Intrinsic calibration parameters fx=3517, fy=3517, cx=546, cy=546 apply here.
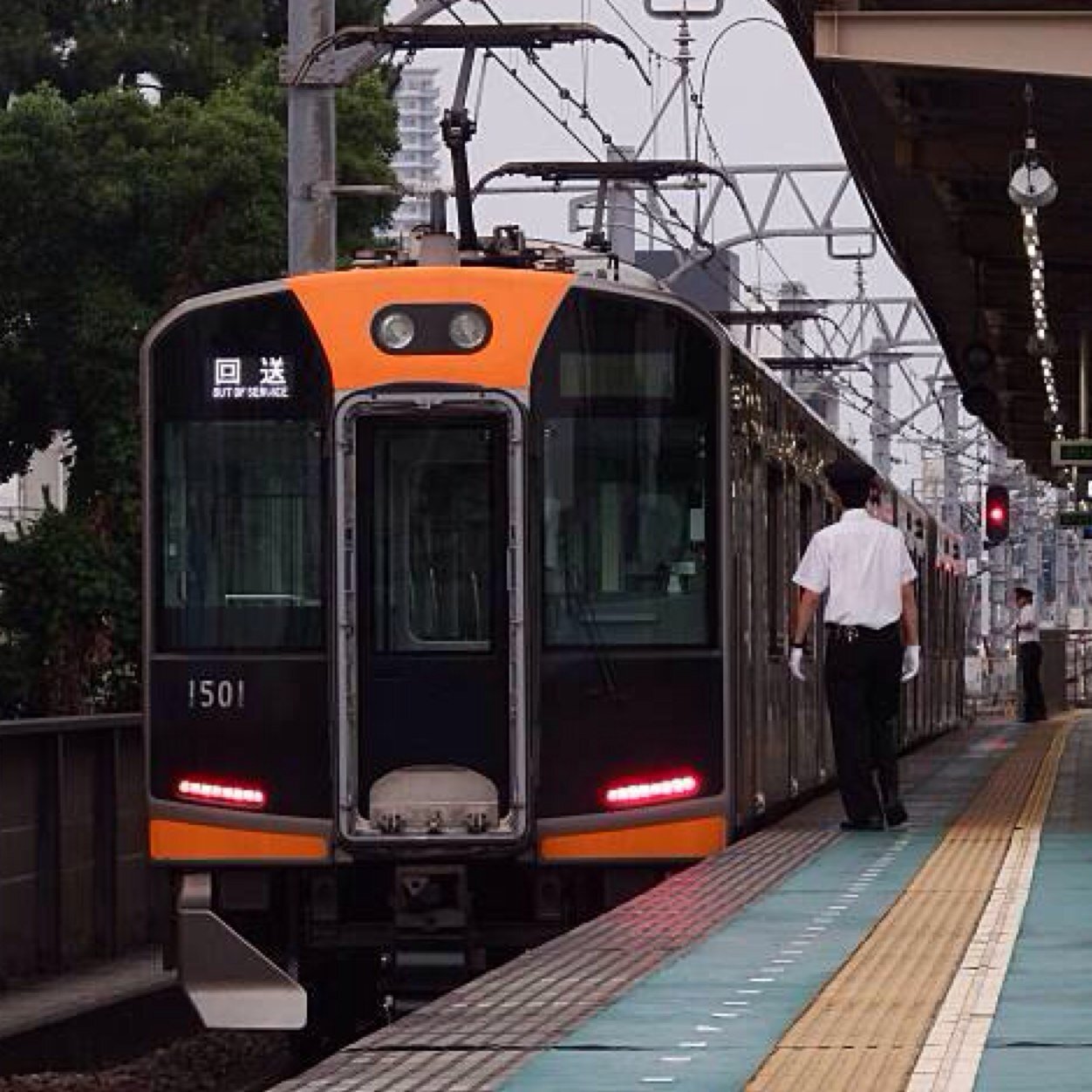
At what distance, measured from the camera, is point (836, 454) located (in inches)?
787

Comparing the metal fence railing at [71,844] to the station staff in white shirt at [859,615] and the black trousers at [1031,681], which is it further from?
the black trousers at [1031,681]

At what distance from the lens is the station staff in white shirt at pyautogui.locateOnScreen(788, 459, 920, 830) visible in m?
14.3

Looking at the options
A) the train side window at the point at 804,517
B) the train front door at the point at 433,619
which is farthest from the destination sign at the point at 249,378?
the train side window at the point at 804,517

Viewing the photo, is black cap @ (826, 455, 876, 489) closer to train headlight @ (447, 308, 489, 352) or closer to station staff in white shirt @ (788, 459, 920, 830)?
station staff in white shirt @ (788, 459, 920, 830)

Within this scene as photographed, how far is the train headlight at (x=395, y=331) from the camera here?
12.7 meters

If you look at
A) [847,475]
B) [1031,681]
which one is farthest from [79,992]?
[1031,681]

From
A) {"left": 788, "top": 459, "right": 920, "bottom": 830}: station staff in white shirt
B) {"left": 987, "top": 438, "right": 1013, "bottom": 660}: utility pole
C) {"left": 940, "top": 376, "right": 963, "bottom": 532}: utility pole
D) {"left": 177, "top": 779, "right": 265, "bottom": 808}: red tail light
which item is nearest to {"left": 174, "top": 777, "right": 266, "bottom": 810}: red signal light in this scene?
{"left": 177, "top": 779, "right": 265, "bottom": 808}: red tail light

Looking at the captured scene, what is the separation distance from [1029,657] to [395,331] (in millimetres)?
28374

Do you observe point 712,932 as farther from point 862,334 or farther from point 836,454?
point 862,334

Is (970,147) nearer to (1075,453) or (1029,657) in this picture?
(1075,453)

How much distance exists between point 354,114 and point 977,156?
16.8 metres

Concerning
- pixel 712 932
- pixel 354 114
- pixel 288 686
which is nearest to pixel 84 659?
pixel 354 114

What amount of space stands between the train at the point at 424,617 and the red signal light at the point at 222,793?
0.08ft

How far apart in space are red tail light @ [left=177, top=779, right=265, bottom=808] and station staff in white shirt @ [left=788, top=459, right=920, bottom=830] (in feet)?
8.78
